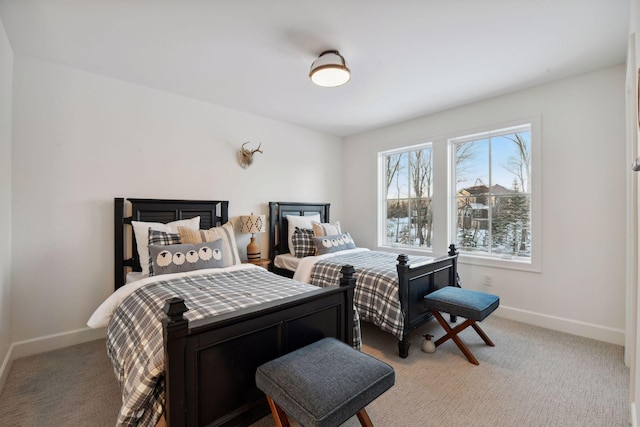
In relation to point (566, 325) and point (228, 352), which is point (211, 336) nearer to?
point (228, 352)

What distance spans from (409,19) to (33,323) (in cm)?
388

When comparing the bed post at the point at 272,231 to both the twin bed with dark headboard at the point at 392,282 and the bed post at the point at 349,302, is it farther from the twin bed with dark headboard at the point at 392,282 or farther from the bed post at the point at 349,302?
the bed post at the point at 349,302

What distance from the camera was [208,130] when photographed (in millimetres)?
3406

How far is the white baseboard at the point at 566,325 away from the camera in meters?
2.57

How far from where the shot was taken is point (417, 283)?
256cm

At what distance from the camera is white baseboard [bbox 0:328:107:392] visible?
2256mm

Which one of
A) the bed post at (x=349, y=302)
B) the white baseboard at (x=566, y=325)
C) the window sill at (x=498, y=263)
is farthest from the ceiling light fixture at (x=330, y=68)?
the white baseboard at (x=566, y=325)

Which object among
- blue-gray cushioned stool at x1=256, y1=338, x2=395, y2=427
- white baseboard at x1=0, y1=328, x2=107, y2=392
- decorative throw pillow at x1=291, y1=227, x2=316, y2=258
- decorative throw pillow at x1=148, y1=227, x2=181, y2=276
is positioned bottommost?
white baseboard at x1=0, y1=328, x2=107, y2=392

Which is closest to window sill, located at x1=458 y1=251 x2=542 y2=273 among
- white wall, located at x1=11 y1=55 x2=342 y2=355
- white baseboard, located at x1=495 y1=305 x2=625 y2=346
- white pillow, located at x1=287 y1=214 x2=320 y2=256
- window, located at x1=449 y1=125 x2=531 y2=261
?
window, located at x1=449 y1=125 x2=531 y2=261

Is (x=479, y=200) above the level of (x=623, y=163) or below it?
below

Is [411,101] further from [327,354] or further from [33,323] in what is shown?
[33,323]

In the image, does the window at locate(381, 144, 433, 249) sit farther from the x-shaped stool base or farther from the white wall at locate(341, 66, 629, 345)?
the x-shaped stool base

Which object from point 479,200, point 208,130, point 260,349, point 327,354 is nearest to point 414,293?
point 327,354

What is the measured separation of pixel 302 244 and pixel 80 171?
7.83ft
